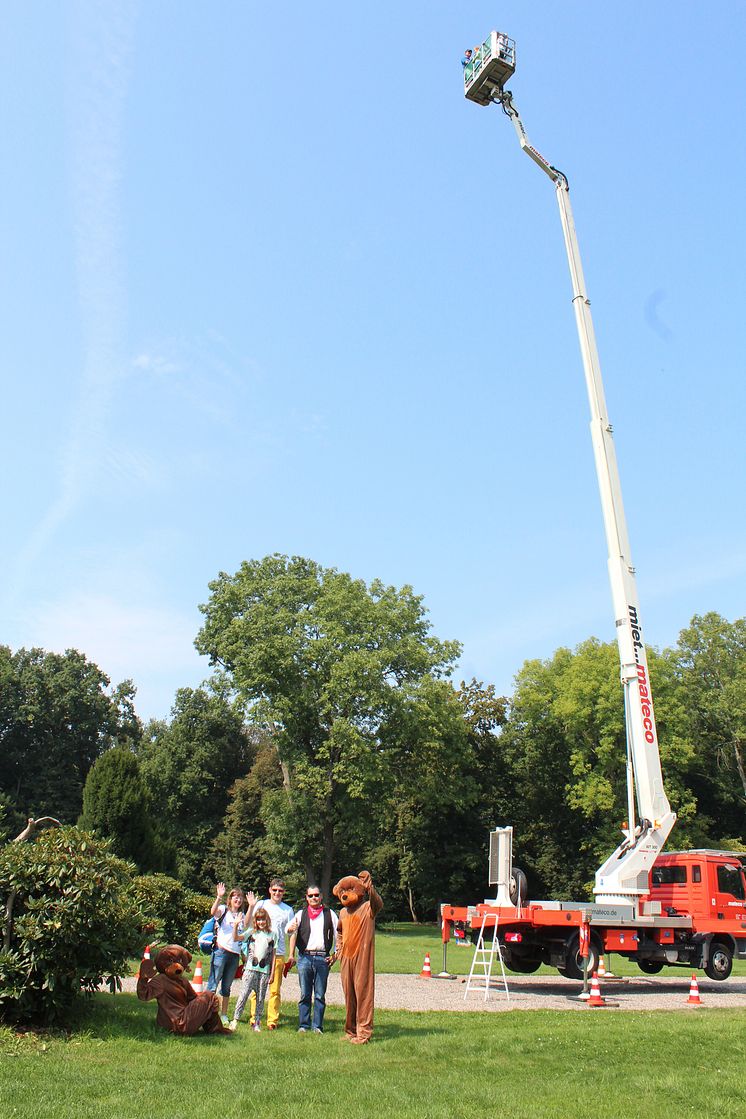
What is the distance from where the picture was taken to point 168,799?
177 feet

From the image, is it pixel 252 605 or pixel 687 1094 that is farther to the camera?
pixel 252 605

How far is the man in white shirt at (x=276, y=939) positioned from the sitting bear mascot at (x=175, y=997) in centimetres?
75

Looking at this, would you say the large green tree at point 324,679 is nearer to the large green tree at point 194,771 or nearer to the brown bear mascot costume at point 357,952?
the large green tree at point 194,771

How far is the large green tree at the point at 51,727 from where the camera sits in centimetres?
5419

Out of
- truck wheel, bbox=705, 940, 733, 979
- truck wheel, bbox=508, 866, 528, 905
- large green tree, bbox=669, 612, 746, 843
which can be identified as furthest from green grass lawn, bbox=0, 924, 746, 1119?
large green tree, bbox=669, 612, 746, 843

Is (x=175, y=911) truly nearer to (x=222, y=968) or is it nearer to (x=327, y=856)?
(x=222, y=968)

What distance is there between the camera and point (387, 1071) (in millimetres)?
8172

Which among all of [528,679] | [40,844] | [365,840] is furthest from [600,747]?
[40,844]

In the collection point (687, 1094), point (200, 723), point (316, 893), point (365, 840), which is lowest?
point (687, 1094)

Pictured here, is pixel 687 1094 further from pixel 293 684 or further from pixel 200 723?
pixel 200 723

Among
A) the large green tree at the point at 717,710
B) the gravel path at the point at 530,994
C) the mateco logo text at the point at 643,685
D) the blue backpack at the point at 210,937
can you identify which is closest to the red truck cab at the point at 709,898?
the gravel path at the point at 530,994

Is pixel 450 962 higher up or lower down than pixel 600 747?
lower down

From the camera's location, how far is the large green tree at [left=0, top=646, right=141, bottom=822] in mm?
54188

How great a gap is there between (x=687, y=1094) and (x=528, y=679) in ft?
141
